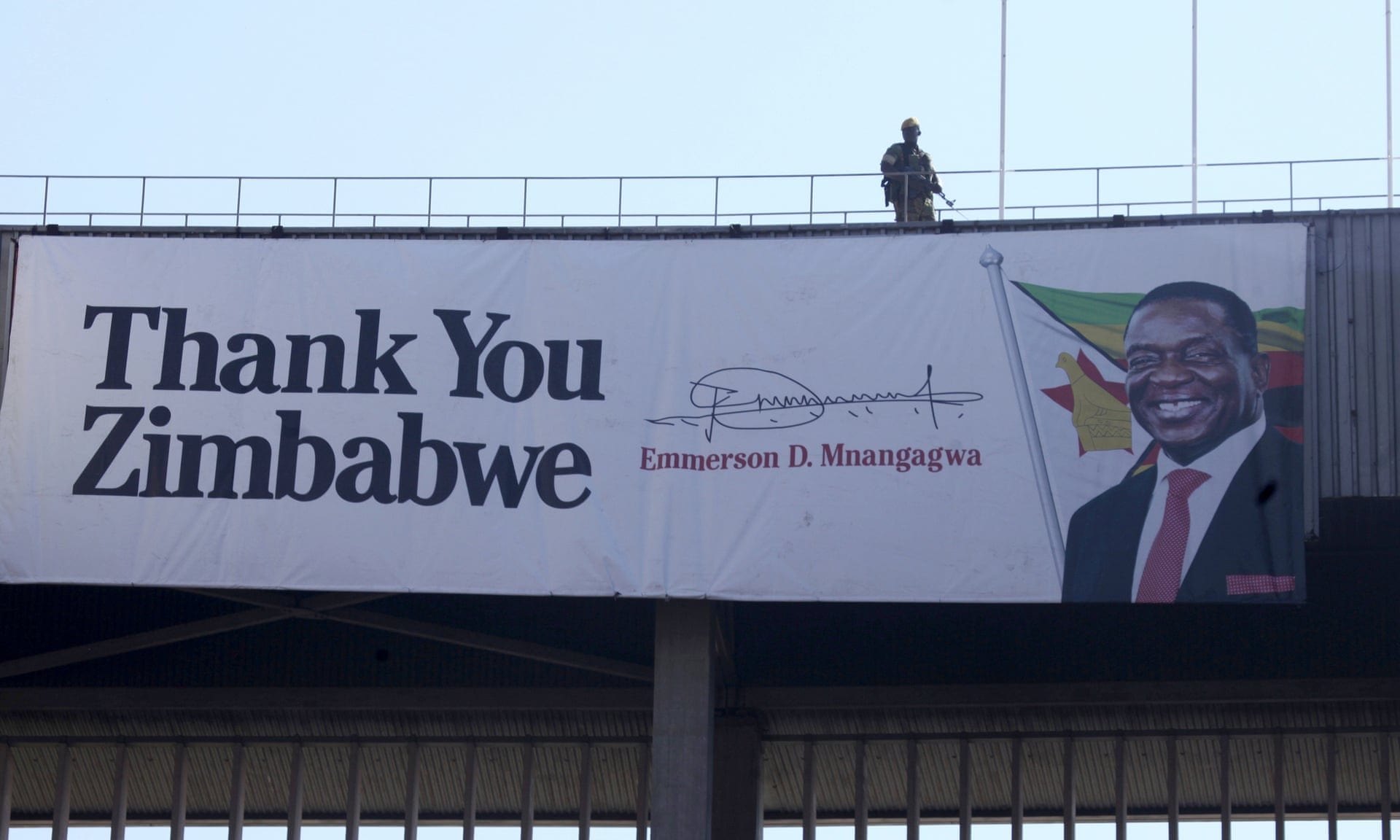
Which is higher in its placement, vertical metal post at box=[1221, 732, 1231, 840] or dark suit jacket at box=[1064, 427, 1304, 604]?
dark suit jacket at box=[1064, 427, 1304, 604]

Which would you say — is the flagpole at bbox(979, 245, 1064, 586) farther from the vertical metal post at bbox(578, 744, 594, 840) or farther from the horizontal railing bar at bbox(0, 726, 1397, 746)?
the vertical metal post at bbox(578, 744, 594, 840)

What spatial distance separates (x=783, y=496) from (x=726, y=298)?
10.4 ft

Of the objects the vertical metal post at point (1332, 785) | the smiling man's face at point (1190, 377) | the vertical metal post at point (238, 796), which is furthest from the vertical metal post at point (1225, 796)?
the vertical metal post at point (238, 796)

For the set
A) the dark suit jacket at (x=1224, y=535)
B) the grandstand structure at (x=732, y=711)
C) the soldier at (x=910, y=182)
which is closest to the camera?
the dark suit jacket at (x=1224, y=535)

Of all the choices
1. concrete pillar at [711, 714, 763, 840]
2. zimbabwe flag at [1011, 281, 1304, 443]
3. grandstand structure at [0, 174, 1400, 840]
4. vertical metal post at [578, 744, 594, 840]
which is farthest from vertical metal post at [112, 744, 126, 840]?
zimbabwe flag at [1011, 281, 1304, 443]

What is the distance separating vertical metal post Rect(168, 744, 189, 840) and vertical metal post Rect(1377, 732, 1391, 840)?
81.8 ft

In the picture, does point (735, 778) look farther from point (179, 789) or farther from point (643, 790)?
point (179, 789)

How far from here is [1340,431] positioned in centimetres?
2542

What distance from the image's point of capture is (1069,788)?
1432 inches

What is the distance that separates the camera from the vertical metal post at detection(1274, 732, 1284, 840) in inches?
1420

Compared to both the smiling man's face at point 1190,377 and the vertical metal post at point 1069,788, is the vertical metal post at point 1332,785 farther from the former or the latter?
the smiling man's face at point 1190,377

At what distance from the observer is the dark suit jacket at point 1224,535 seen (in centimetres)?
2459
